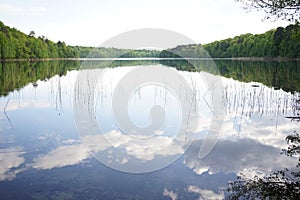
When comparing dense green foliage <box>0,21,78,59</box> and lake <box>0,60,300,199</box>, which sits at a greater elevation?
dense green foliage <box>0,21,78,59</box>

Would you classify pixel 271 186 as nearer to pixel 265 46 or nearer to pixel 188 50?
pixel 188 50

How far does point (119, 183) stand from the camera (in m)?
6.29

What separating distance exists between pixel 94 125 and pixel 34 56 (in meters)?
85.7

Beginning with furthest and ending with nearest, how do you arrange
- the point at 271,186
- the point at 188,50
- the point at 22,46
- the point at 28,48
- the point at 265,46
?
the point at 28,48 < the point at 22,46 < the point at 265,46 < the point at 188,50 < the point at 271,186

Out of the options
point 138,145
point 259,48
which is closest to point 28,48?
point 259,48

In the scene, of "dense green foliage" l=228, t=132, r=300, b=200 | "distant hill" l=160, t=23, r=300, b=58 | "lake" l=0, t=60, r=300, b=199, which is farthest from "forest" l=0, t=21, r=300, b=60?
"dense green foliage" l=228, t=132, r=300, b=200

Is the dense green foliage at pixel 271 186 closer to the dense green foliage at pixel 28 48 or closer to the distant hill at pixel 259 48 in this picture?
the distant hill at pixel 259 48

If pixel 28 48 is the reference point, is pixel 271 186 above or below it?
below

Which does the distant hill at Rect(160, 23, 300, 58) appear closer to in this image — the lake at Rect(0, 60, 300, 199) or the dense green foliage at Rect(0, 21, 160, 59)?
the dense green foliage at Rect(0, 21, 160, 59)

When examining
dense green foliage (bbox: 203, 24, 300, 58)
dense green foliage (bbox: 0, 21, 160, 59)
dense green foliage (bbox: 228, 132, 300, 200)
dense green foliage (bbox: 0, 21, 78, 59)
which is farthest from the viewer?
dense green foliage (bbox: 0, 21, 78, 59)

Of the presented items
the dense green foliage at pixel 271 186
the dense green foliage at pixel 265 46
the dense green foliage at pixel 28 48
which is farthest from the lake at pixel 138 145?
the dense green foliage at pixel 28 48

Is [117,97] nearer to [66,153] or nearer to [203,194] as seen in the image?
[66,153]

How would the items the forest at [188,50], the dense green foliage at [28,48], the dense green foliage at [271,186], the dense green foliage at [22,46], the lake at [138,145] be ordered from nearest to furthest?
the dense green foliage at [271,186] < the lake at [138,145] < the forest at [188,50] < the dense green foliage at [28,48] < the dense green foliage at [22,46]

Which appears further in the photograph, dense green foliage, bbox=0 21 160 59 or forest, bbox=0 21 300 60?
dense green foliage, bbox=0 21 160 59
